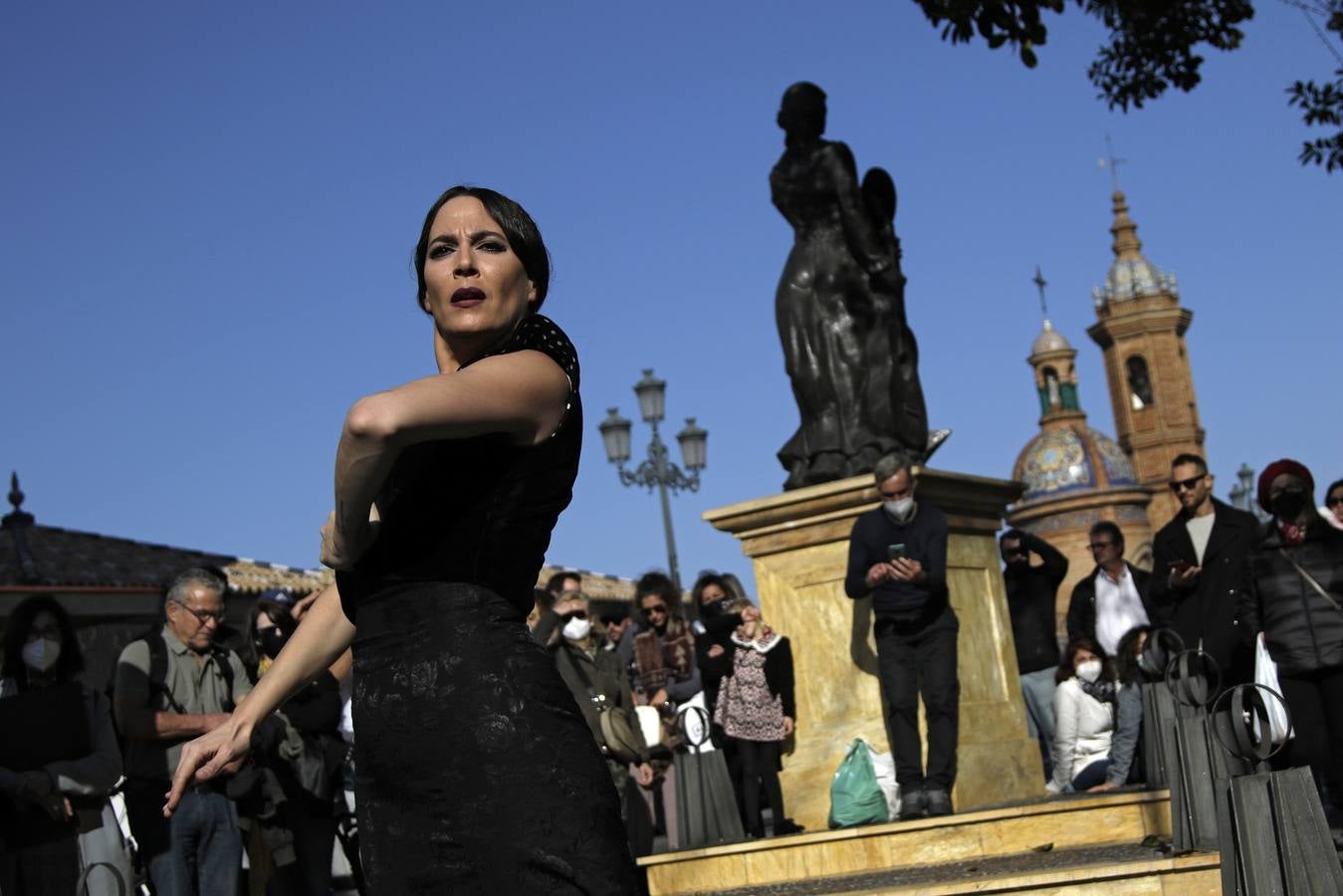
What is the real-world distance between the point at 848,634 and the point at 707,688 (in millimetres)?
1223

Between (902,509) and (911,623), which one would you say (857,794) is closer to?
(911,623)

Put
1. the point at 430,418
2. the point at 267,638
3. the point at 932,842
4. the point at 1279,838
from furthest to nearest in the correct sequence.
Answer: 1. the point at 267,638
2. the point at 932,842
3. the point at 1279,838
4. the point at 430,418

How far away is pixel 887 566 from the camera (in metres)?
9.12

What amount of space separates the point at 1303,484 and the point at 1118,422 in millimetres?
102590

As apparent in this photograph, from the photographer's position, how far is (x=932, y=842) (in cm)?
810

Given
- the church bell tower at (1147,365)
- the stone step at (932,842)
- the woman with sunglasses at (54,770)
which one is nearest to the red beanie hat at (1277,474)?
the stone step at (932,842)

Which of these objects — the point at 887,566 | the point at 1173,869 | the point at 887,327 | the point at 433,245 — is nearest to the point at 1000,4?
the point at 887,327

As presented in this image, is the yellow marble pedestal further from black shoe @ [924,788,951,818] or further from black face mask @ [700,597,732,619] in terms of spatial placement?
black shoe @ [924,788,951,818]

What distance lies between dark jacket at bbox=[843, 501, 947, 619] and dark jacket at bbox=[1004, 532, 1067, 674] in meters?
2.14

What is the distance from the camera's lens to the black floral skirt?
2408 millimetres

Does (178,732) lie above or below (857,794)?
above

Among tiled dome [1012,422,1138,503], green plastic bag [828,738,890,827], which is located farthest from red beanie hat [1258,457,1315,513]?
tiled dome [1012,422,1138,503]

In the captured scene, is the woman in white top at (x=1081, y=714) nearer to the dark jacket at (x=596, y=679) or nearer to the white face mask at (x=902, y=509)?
the white face mask at (x=902, y=509)

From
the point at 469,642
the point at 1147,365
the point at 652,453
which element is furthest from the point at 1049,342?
the point at 469,642
